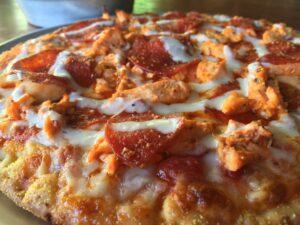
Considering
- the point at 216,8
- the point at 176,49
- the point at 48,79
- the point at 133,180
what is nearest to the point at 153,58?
the point at 176,49

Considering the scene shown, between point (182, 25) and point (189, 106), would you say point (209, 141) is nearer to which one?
point (189, 106)

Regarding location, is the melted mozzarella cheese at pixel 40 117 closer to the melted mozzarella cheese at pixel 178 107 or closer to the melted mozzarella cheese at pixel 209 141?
the melted mozzarella cheese at pixel 178 107

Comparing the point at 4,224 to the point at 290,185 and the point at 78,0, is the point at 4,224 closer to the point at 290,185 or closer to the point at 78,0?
the point at 290,185

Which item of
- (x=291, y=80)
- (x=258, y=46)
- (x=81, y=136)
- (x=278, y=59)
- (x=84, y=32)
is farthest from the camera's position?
(x=84, y=32)

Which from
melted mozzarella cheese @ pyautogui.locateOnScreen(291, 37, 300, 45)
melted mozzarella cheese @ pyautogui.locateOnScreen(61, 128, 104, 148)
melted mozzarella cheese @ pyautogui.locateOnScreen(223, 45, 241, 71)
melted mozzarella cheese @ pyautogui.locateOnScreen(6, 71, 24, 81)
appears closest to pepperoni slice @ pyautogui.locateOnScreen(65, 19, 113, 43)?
melted mozzarella cheese @ pyautogui.locateOnScreen(6, 71, 24, 81)

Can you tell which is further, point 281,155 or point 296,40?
point 296,40

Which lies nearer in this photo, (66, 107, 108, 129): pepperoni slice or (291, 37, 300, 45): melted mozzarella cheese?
(66, 107, 108, 129): pepperoni slice

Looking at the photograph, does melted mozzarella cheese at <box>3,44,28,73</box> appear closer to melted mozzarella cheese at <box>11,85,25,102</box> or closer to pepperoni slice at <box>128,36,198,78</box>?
melted mozzarella cheese at <box>11,85,25,102</box>
